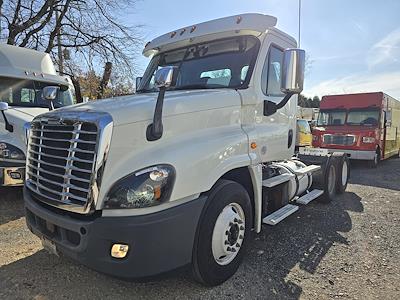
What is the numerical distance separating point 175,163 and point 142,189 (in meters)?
0.34

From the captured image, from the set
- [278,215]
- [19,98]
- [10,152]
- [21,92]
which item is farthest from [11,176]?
[278,215]

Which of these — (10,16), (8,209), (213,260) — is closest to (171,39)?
(213,260)

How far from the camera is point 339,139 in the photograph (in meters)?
13.1

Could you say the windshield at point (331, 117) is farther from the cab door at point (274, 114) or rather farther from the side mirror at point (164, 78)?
the side mirror at point (164, 78)

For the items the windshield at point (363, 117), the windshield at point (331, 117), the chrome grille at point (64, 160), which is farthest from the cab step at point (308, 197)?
the windshield at point (331, 117)

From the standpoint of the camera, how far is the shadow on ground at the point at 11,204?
5.59m

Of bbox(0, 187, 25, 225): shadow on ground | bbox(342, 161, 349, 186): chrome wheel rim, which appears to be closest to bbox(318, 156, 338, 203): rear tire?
bbox(342, 161, 349, 186): chrome wheel rim

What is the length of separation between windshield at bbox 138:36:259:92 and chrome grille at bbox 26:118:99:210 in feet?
5.50

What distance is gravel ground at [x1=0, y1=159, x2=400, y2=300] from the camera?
3326mm

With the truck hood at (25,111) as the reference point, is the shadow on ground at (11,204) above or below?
below

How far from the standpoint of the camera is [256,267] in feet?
12.8

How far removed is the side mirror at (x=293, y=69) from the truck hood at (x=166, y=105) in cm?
58

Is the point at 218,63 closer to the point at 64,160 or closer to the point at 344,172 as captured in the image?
the point at 64,160

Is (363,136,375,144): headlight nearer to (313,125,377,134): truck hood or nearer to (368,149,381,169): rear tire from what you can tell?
(313,125,377,134): truck hood
